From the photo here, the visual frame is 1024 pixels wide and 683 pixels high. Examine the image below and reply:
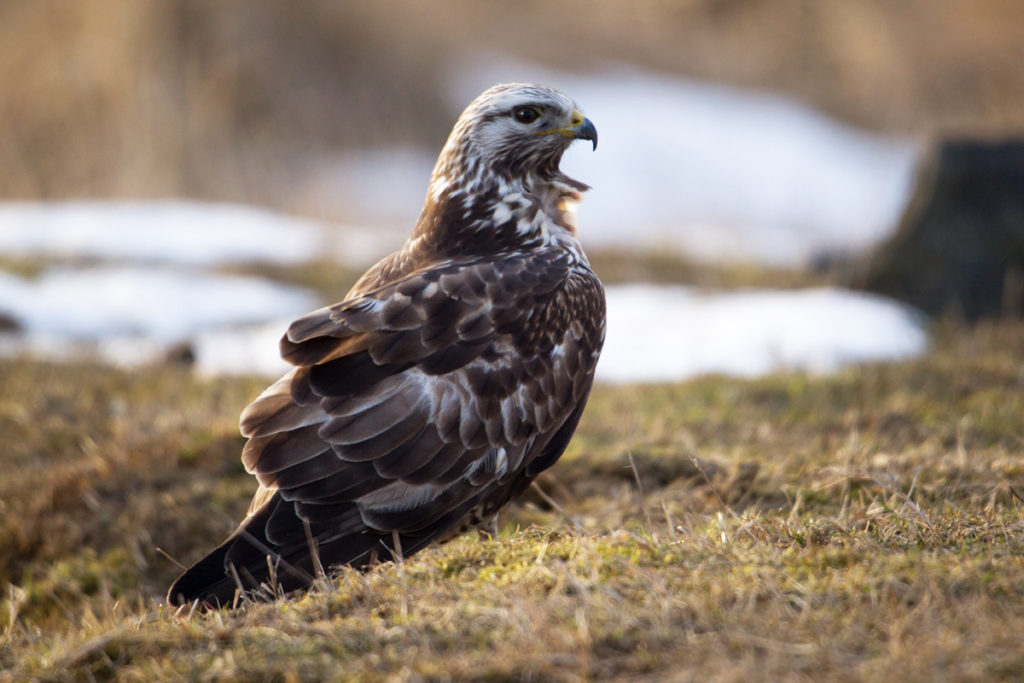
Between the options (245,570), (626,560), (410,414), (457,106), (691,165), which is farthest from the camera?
(457,106)

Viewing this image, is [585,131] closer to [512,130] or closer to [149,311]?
[512,130]

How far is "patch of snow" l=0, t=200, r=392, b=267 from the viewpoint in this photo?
13.9 metres

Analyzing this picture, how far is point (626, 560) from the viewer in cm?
331

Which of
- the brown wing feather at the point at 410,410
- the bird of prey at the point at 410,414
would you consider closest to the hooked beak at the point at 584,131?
the bird of prey at the point at 410,414

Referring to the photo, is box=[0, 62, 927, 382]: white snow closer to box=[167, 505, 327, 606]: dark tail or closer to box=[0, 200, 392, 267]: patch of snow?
box=[0, 200, 392, 267]: patch of snow

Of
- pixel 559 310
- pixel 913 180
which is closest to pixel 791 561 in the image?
pixel 559 310

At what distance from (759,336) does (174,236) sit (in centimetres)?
876

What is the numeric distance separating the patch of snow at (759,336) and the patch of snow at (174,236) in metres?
4.99

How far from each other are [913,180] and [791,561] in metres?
8.74

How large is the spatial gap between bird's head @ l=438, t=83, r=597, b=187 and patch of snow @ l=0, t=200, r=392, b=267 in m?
8.87

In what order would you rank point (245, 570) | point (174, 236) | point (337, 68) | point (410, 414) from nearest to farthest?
point (245, 570) < point (410, 414) < point (174, 236) < point (337, 68)

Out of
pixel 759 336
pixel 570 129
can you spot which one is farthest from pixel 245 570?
pixel 759 336

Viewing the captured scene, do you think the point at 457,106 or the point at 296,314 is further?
the point at 457,106

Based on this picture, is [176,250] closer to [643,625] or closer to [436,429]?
[436,429]
